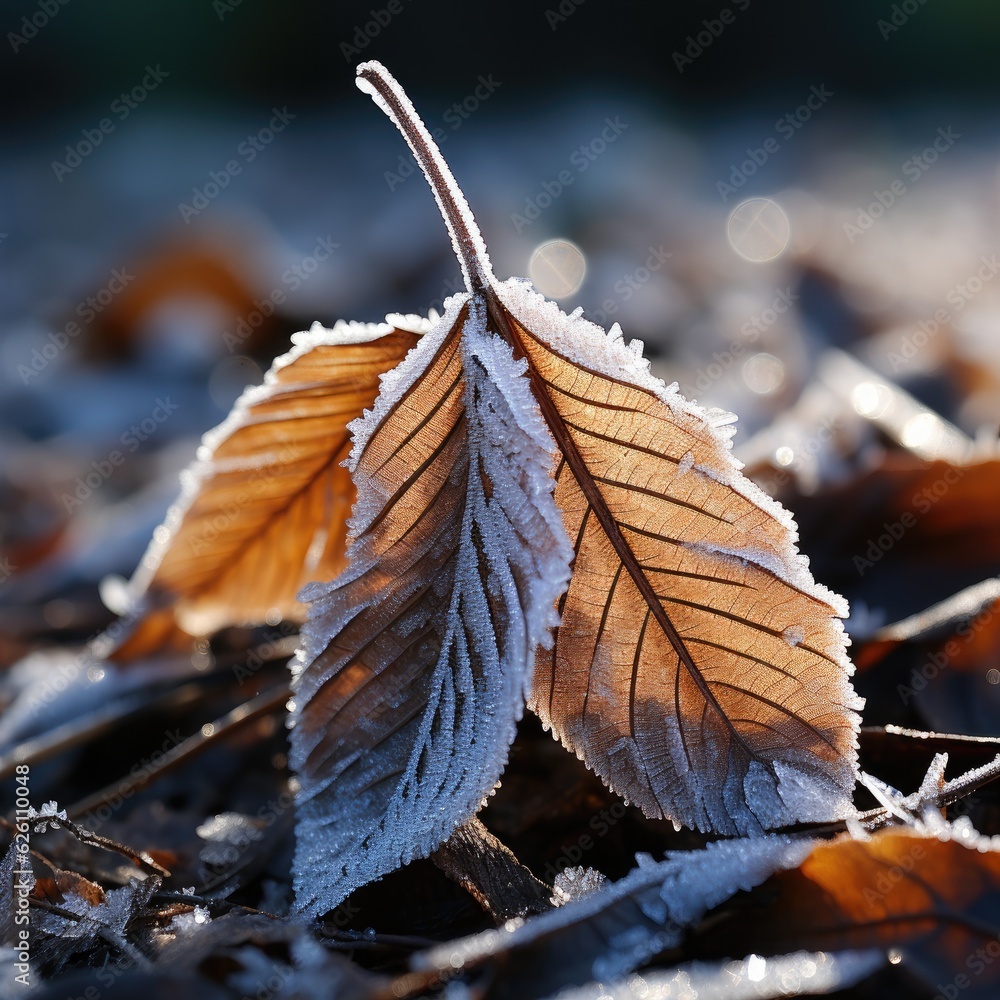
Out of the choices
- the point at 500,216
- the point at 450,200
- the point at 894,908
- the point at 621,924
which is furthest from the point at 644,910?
the point at 500,216

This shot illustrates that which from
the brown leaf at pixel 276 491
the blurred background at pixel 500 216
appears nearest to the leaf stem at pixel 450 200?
the brown leaf at pixel 276 491

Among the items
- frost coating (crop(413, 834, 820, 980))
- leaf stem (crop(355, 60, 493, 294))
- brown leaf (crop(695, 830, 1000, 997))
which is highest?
leaf stem (crop(355, 60, 493, 294))

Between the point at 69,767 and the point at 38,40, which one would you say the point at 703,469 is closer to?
the point at 69,767

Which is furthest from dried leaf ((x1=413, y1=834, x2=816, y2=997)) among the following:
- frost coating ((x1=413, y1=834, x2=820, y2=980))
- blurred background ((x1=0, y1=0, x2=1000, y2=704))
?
blurred background ((x1=0, y1=0, x2=1000, y2=704))

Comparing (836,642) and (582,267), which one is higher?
(582,267)

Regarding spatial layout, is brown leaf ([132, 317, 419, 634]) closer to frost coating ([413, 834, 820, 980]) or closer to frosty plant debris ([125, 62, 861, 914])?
frosty plant debris ([125, 62, 861, 914])

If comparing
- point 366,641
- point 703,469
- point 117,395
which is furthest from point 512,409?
point 117,395

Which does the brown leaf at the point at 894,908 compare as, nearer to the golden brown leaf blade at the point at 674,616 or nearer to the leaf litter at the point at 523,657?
the leaf litter at the point at 523,657
